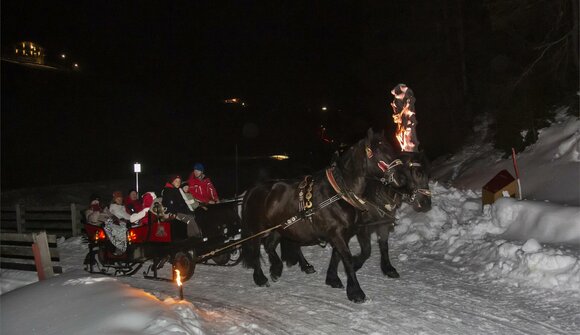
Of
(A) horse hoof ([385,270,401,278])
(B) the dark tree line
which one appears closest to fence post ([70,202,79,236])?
(A) horse hoof ([385,270,401,278])

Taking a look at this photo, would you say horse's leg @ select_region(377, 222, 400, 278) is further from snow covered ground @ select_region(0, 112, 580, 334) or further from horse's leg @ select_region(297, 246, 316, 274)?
horse's leg @ select_region(297, 246, 316, 274)

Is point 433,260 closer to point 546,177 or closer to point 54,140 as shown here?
point 546,177

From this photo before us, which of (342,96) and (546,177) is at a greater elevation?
(342,96)

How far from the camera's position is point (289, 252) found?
827 cm

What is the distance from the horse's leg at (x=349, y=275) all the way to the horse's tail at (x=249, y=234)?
70.1 inches

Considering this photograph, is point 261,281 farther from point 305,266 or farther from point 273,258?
point 305,266

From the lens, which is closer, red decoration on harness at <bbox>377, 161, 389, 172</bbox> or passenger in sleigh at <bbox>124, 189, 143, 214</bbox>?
red decoration on harness at <bbox>377, 161, 389, 172</bbox>

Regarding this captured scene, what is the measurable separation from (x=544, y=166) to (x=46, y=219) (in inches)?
584

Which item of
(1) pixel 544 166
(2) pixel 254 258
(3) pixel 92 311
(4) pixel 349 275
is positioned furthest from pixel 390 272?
(1) pixel 544 166

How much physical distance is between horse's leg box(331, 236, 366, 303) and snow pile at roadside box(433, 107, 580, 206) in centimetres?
541

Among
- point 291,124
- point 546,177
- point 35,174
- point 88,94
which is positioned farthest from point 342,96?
point 546,177

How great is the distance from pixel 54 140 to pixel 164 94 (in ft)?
46.0

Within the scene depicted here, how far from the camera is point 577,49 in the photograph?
1424cm

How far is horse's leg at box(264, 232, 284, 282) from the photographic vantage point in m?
7.75
